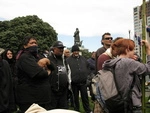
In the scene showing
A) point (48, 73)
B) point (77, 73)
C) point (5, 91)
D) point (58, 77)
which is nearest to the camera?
point (5, 91)

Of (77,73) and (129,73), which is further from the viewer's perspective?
(77,73)

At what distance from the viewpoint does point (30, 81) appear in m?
5.58

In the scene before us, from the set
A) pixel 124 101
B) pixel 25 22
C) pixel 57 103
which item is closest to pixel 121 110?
pixel 124 101

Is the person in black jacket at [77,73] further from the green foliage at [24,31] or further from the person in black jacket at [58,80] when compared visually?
the green foliage at [24,31]

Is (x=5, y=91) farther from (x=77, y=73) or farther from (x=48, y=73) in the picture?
(x=77, y=73)

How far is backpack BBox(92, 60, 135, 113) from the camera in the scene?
393 cm

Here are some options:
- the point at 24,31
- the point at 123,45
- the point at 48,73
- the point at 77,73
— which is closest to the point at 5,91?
the point at 48,73

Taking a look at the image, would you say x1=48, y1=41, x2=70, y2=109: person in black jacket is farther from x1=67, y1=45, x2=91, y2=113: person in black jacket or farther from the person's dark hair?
the person's dark hair

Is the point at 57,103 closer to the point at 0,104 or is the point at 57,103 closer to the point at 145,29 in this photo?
the point at 0,104

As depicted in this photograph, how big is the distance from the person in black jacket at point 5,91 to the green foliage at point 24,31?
48.6 m

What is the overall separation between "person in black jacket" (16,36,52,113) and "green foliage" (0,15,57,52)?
159 feet

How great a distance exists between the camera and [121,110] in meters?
4.08

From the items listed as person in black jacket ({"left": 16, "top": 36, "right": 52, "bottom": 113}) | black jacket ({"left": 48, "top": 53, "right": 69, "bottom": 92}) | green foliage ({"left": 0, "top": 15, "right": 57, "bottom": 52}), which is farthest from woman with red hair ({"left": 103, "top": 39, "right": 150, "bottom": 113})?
green foliage ({"left": 0, "top": 15, "right": 57, "bottom": 52})

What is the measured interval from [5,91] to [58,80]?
5.67ft
